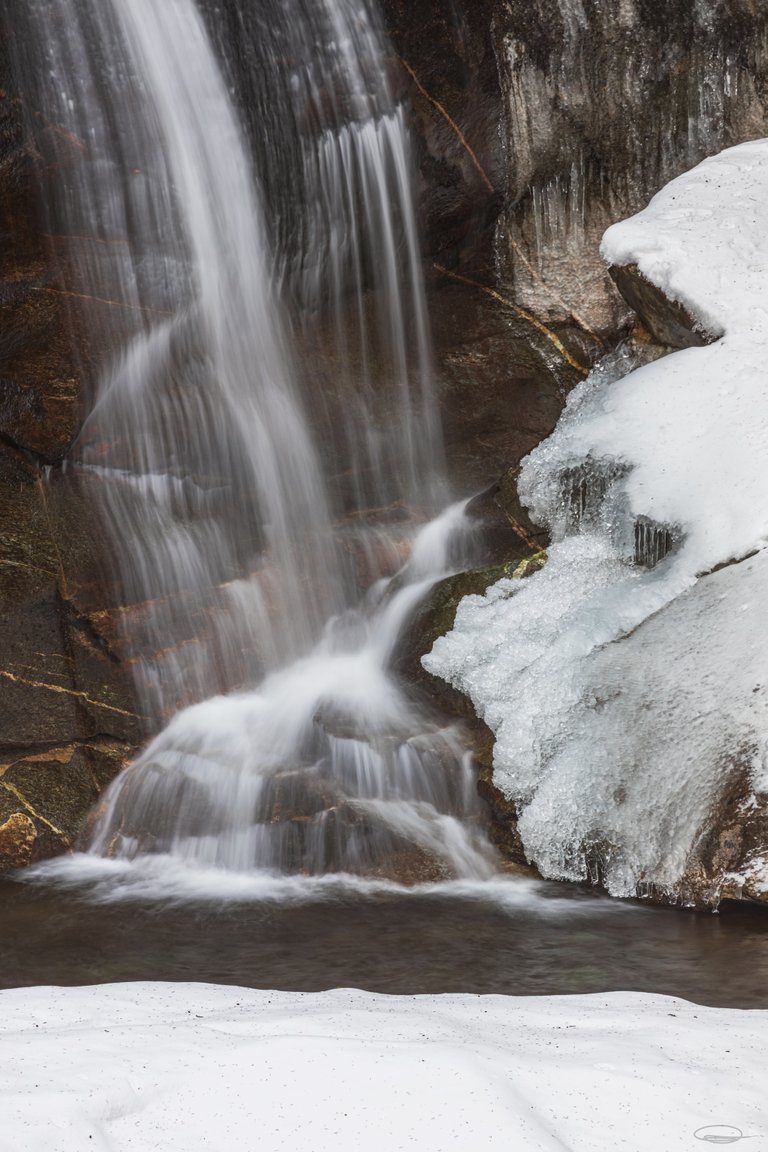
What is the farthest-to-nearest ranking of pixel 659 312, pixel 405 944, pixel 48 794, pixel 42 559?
pixel 42 559 → pixel 659 312 → pixel 48 794 → pixel 405 944

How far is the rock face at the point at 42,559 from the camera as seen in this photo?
19.8 feet

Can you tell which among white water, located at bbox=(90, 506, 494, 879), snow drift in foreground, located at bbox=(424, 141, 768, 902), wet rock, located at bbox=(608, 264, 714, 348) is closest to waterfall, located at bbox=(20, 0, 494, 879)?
white water, located at bbox=(90, 506, 494, 879)

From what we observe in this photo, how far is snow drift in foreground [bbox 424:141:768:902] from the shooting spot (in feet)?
15.0

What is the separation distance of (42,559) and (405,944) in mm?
3253

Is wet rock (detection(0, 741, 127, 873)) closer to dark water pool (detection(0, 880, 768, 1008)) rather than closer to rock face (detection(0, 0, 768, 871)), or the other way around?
rock face (detection(0, 0, 768, 871))

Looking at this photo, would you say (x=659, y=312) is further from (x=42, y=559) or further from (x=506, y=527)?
(x=42, y=559)

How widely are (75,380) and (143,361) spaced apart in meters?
0.45

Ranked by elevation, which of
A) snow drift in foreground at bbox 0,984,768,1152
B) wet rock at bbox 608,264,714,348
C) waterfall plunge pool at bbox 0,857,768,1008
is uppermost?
wet rock at bbox 608,264,714,348

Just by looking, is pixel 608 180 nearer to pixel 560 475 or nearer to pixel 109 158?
pixel 560 475

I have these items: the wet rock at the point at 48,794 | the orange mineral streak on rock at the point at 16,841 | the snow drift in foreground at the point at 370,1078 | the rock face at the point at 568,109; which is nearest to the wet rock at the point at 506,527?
the rock face at the point at 568,109

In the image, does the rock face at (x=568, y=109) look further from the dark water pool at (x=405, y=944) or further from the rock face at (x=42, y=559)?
the dark water pool at (x=405, y=944)

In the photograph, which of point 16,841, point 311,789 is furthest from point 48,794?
point 311,789

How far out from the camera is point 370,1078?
7.88ft

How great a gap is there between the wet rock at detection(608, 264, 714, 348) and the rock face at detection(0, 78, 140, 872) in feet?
10.5
